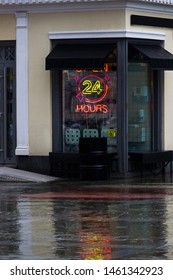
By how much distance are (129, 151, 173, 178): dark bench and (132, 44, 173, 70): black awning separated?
7.46ft

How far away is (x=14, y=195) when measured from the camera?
1920cm

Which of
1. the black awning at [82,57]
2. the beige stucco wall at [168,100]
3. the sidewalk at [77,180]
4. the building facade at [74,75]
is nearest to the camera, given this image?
the sidewalk at [77,180]

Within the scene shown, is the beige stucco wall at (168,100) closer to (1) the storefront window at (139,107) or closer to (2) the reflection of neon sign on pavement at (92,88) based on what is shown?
(1) the storefront window at (139,107)

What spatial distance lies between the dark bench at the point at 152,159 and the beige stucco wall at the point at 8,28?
454 cm

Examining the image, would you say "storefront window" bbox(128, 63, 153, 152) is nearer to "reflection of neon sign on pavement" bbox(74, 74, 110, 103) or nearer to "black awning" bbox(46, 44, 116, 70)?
"reflection of neon sign on pavement" bbox(74, 74, 110, 103)

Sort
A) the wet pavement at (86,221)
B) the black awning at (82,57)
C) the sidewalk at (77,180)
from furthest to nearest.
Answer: the black awning at (82,57) < the sidewalk at (77,180) < the wet pavement at (86,221)

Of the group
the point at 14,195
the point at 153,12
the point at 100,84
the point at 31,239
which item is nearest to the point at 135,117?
the point at 100,84

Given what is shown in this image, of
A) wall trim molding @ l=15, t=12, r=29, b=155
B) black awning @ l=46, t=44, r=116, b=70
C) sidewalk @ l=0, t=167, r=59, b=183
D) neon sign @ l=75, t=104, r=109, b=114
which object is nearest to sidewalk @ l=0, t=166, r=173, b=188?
sidewalk @ l=0, t=167, r=59, b=183

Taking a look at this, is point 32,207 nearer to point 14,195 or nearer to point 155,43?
point 14,195

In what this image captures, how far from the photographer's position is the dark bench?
2391 cm

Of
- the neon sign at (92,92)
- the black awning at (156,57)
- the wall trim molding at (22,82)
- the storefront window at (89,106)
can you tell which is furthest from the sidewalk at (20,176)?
the black awning at (156,57)

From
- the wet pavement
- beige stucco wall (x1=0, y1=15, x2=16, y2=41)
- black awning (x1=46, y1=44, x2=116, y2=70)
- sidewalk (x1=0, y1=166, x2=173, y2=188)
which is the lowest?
the wet pavement

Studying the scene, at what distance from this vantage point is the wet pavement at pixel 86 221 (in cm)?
1194

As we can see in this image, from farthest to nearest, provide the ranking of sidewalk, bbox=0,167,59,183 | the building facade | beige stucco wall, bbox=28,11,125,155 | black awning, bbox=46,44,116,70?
beige stucco wall, bbox=28,11,125,155
the building facade
black awning, bbox=46,44,116,70
sidewalk, bbox=0,167,59,183
